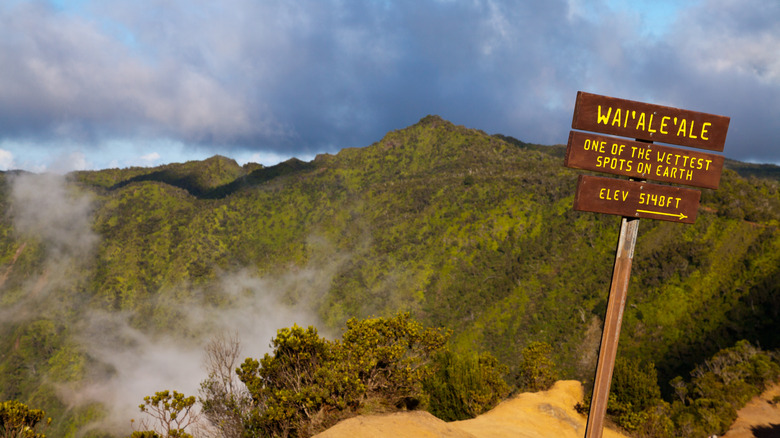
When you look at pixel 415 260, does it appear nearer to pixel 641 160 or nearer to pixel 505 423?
pixel 505 423

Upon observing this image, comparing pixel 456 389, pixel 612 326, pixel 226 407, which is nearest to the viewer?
pixel 612 326

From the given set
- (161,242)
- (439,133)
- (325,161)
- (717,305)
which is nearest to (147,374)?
(161,242)

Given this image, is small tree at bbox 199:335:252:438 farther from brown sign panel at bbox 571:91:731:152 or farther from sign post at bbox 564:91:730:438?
brown sign panel at bbox 571:91:731:152

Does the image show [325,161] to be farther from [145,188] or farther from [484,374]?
[484,374]

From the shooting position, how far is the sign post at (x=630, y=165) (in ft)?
25.6

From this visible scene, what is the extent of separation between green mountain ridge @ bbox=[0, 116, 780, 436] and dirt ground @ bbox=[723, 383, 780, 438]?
25.2m

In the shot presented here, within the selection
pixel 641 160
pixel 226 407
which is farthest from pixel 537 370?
pixel 641 160

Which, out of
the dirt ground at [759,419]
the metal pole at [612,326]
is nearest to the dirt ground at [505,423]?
the metal pole at [612,326]

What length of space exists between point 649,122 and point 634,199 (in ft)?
4.56

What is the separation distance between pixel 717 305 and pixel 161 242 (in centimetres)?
16249

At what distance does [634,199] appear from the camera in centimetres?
814

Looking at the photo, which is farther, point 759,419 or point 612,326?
point 759,419

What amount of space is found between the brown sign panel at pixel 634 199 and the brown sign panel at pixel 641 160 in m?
0.20

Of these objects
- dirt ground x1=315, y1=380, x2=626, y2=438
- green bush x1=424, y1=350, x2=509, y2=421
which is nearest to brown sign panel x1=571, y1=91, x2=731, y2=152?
dirt ground x1=315, y1=380, x2=626, y2=438
